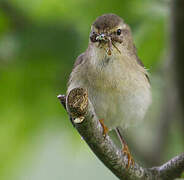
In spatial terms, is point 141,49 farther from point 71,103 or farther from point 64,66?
point 71,103

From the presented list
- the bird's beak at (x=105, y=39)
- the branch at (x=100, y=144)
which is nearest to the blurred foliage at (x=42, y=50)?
the bird's beak at (x=105, y=39)

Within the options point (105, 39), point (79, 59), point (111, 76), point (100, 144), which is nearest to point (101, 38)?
point (105, 39)

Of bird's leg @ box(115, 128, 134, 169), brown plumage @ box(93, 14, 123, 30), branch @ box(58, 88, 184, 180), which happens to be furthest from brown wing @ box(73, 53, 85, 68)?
branch @ box(58, 88, 184, 180)

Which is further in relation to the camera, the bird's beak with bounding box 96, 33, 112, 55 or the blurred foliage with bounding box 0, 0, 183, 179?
the blurred foliage with bounding box 0, 0, 183, 179

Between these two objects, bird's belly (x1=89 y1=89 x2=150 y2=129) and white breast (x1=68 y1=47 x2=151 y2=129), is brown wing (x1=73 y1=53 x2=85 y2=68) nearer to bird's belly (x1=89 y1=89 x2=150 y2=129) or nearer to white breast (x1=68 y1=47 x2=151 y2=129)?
white breast (x1=68 y1=47 x2=151 y2=129)

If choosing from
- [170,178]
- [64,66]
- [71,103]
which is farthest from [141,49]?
[71,103]

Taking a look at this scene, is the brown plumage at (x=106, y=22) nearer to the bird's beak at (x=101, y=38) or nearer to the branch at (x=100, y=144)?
the bird's beak at (x=101, y=38)
